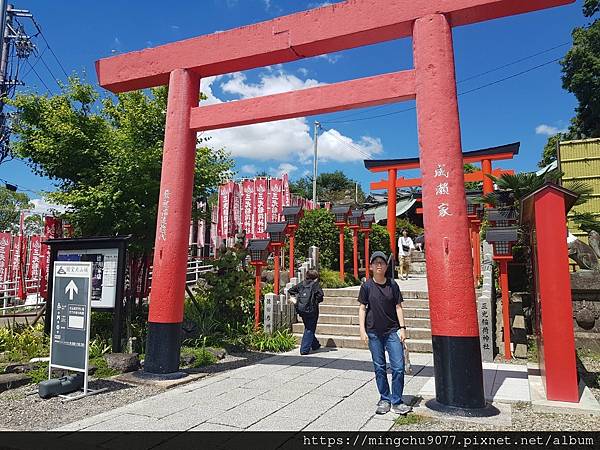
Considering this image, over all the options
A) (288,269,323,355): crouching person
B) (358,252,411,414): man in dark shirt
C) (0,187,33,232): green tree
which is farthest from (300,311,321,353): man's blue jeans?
(0,187,33,232): green tree

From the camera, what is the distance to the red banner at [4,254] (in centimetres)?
1631

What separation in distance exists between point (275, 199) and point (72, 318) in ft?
41.2

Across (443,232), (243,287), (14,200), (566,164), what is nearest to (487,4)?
(443,232)

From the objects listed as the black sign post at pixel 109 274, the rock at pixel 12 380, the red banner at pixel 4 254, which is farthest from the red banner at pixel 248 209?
the rock at pixel 12 380

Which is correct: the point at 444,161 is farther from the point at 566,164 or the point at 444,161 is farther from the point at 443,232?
the point at 566,164

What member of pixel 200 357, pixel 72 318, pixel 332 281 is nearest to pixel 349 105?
pixel 72 318

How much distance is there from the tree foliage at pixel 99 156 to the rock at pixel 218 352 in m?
2.71

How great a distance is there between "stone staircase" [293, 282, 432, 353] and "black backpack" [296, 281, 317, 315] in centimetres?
116

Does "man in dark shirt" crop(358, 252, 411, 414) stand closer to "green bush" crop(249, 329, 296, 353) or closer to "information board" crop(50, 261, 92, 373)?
"information board" crop(50, 261, 92, 373)

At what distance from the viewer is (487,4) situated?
16.2ft

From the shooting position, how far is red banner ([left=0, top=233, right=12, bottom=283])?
53.5 ft

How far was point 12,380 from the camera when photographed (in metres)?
5.95

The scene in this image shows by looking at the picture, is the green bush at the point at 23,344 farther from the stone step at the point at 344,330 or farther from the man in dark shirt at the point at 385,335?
the man in dark shirt at the point at 385,335

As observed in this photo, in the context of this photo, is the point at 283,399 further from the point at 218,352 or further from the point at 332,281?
the point at 332,281
